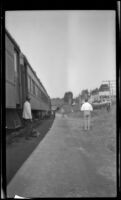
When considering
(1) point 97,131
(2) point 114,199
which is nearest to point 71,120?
(1) point 97,131

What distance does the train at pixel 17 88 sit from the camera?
2283mm

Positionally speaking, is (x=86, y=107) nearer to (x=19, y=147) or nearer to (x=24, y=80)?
(x=19, y=147)

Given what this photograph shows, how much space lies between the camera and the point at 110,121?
2293 mm

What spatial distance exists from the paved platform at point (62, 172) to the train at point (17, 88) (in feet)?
1.32

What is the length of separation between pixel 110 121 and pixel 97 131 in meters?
0.24

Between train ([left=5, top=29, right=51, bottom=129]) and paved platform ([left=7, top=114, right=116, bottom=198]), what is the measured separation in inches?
15.8

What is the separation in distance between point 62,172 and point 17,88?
1.15 meters

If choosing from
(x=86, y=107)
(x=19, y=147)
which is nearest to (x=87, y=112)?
(x=86, y=107)

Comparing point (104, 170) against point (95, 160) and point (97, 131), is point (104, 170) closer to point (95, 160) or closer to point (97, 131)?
point (95, 160)

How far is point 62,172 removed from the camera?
239 cm

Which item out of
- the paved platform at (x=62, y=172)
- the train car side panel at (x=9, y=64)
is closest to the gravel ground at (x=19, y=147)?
the paved platform at (x=62, y=172)

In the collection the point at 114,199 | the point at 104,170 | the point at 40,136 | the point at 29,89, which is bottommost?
the point at 114,199

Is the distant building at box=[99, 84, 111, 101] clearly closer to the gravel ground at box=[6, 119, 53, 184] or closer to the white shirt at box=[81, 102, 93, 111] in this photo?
the white shirt at box=[81, 102, 93, 111]
